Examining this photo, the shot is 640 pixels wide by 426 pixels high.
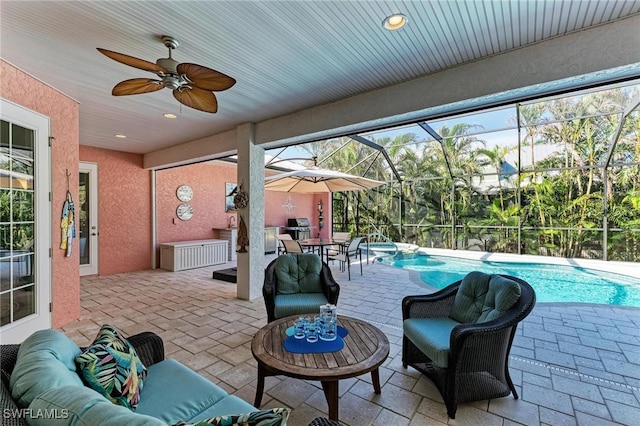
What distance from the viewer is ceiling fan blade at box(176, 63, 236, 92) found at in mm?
2152

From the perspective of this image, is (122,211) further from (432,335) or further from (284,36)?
(432,335)

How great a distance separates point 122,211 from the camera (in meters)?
6.84

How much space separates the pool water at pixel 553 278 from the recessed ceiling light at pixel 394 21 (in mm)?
4878

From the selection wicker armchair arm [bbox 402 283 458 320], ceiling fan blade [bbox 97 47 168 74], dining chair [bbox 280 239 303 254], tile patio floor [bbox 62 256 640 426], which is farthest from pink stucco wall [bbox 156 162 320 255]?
wicker armchair arm [bbox 402 283 458 320]

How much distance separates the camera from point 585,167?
25.8 feet

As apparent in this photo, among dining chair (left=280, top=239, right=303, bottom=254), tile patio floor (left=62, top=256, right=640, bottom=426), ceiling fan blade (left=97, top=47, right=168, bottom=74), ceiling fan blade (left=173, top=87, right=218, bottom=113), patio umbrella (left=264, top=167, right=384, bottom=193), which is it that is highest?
ceiling fan blade (left=97, top=47, right=168, bottom=74)

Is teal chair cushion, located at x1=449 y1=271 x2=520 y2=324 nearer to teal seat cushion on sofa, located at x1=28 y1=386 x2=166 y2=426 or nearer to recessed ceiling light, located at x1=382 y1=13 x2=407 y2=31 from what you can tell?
recessed ceiling light, located at x1=382 y1=13 x2=407 y2=31

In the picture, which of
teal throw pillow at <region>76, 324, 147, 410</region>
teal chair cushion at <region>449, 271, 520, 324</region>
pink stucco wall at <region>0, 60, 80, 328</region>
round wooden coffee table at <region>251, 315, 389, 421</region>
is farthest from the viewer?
pink stucco wall at <region>0, 60, 80, 328</region>

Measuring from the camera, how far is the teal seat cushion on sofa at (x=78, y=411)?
2.57ft

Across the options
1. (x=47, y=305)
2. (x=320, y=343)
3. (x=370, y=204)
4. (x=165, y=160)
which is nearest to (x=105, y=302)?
(x=47, y=305)

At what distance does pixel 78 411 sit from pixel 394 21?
2824 mm

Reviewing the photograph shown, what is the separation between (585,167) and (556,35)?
24.5 feet

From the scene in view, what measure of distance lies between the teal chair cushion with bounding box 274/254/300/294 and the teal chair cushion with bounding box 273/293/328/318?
0.19 meters

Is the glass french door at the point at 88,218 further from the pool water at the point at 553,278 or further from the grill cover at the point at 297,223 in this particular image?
the pool water at the point at 553,278
